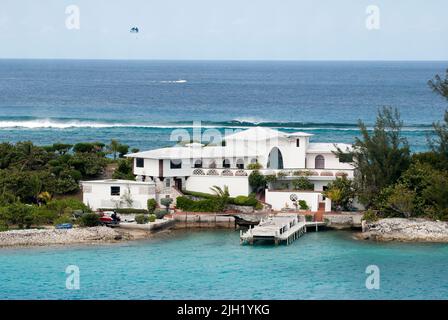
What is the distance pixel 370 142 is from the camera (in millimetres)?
45938

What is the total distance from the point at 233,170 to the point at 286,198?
2.99 meters

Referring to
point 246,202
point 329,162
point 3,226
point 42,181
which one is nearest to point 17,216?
point 3,226

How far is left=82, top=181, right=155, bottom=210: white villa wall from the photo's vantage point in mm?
46531

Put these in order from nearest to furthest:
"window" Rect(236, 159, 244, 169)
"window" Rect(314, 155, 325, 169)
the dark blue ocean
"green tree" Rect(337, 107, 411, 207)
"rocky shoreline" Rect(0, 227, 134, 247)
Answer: "rocky shoreline" Rect(0, 227, 134, 247), "green tree" Rect(337, 107, 411, 207), "window" Rect(236, 159, 244, 169), "window" Rect(314, 155, 325, 169), the dark blue ocean

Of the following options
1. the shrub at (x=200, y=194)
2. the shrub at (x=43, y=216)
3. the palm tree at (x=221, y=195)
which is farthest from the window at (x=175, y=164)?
the shrub at (x=43, y=216)

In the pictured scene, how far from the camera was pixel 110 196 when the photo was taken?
46.8 m

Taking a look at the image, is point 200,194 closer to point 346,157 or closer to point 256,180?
point 256,180

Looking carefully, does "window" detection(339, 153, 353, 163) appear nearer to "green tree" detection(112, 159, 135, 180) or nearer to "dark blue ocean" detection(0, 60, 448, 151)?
"green tree" detection(112, 159, 135, 180)

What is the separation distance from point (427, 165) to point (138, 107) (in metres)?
74.4

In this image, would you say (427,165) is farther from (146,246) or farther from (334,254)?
(146,246)

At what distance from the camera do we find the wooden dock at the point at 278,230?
1639 inches

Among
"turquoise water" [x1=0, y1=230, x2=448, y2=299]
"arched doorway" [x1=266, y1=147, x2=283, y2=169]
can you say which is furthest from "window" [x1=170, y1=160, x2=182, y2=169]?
"turquoise water" [x1=0, y1=230, x2=448, y2=299]

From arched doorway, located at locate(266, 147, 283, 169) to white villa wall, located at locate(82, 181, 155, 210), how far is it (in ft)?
22.8
